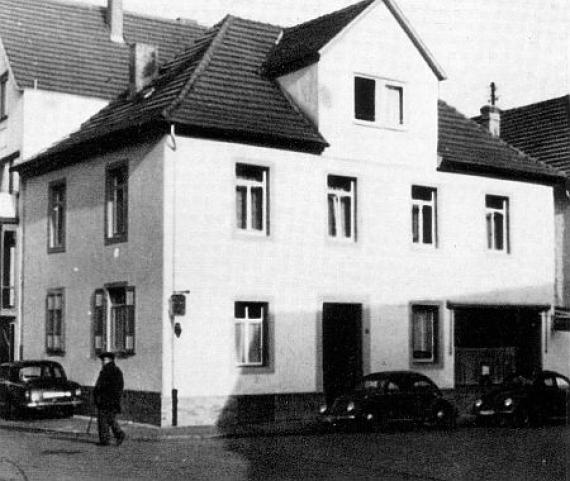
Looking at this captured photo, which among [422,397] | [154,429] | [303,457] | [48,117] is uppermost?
[48,117]

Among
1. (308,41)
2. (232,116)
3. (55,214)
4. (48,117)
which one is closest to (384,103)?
(308,41)

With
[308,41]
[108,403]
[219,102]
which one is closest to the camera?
[108,403]

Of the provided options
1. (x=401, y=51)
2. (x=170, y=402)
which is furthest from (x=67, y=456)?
(x=401, y=51)

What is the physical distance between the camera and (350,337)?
87.2 ft

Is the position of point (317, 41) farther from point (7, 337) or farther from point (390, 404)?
point (7, 337)

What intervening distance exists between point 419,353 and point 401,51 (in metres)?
8.01

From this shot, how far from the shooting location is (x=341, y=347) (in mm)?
26641

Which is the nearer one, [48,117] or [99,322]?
[99,322]

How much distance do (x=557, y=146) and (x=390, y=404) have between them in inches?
650

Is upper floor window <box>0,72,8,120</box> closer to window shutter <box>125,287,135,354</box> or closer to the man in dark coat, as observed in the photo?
window shutter <box>125,287,135,354</box>

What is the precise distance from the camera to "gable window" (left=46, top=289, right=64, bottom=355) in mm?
27802

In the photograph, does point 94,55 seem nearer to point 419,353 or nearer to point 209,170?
point 209,170

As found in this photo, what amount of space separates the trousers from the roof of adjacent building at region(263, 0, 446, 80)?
11.0 m

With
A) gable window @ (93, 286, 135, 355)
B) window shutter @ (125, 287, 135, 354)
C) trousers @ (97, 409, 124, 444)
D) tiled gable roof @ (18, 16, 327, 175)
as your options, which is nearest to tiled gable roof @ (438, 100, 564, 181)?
tiled gable roof @ (18, 16, 327, 175)
